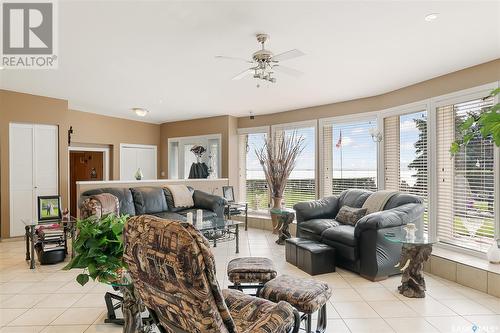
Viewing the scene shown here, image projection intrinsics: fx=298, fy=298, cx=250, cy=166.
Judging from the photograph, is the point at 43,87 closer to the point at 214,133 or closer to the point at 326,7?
the point at 214,133

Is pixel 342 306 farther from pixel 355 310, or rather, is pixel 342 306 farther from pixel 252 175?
pixel 252 175

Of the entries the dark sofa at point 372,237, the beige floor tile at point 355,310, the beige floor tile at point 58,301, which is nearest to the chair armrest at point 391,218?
the dark sofa at point 372,237

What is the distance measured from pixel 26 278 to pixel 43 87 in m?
3.01

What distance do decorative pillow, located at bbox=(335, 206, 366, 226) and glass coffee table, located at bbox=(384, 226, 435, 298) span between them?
105 centimetres

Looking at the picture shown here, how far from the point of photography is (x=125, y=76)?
4.25 metres

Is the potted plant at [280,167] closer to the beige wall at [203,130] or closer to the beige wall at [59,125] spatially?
the beige wall at [203,130]

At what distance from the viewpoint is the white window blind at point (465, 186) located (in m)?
3.54

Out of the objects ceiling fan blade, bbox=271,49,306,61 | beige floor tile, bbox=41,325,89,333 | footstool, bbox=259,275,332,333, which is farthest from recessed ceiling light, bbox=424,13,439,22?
beige floor tile, bbox=41,325,89,333

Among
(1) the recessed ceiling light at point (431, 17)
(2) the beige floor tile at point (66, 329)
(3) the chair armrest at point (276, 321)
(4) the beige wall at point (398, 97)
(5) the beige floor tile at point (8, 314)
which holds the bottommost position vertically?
(5) the beige floor tile at point (8, 314)

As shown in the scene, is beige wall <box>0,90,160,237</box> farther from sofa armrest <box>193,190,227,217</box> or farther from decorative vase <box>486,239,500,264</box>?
decorative vase <box>486,239,500,264</box>

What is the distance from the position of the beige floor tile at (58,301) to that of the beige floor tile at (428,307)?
11.0 feet

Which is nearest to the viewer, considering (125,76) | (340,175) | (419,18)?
(419,18)

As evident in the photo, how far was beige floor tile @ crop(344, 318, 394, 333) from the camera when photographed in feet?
8.12

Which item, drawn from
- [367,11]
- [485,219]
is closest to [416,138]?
[485,219]
